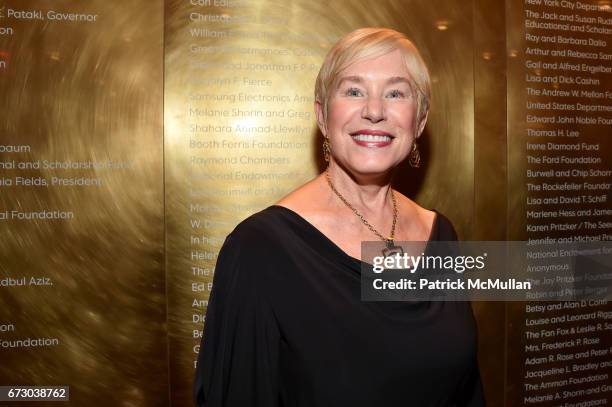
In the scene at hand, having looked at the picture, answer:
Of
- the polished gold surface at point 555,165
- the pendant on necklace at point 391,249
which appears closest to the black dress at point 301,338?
the pendant on necklace at point 391,249

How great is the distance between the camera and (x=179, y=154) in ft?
8.02

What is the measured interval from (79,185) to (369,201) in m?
1.33

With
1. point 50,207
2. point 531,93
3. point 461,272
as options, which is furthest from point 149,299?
point 531,93

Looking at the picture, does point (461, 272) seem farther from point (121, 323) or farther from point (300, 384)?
point (121, 323)

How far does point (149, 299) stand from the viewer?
243 centimetres

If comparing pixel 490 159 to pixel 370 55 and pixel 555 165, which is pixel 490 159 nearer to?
pixel 555 165

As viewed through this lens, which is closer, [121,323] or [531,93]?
[121,323]

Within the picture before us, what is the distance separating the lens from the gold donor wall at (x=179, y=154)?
2326 millimetres

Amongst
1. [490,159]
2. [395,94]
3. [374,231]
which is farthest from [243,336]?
[490,159]

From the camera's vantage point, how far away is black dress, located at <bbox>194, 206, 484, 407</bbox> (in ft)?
4.66

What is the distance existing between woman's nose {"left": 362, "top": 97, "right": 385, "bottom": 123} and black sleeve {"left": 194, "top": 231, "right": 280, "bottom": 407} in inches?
18.5

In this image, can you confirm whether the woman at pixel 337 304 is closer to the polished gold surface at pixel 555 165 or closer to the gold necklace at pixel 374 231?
the gold necklace at pixel 374 231

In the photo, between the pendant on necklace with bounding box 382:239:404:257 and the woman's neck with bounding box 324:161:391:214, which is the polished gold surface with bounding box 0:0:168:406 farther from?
the pendant on necklace with bounding box 382:239:404:257

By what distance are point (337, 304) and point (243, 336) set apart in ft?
0.85
